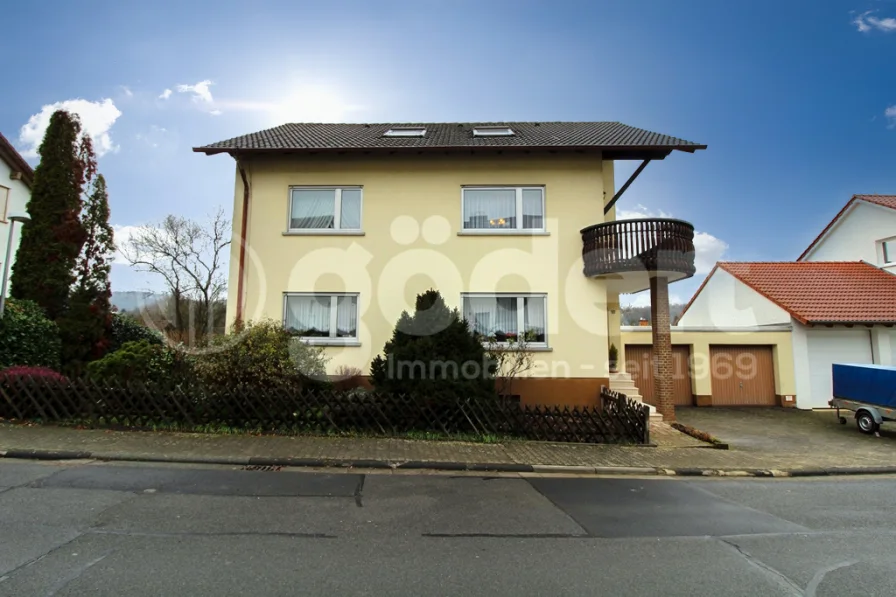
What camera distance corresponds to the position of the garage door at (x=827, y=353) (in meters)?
16.0

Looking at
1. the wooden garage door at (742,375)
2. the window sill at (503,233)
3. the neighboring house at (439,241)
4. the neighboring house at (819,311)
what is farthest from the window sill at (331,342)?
the neighboring house at (819,311)

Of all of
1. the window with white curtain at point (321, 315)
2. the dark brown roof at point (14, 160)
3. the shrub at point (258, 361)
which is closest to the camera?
the shrub at point (258, 361)

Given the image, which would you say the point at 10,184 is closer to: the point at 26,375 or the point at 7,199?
the point at 7,199

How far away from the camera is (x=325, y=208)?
12977 millimetres

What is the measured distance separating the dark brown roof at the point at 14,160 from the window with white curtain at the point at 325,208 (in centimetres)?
1410

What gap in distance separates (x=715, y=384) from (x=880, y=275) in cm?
874

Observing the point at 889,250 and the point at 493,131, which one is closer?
the point at 493,131

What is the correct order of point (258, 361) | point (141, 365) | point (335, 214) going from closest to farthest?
point (258, 361)
point (141, 365)
point (335, 214)

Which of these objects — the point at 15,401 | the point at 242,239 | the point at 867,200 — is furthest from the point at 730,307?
the point at 15,401

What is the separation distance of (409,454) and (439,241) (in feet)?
20.5

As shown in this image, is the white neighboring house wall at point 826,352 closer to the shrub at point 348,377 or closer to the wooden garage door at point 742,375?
the wooden garage door at point 742,375

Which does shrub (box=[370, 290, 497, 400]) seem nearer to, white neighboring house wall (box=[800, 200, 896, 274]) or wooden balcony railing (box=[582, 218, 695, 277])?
wooden balcony railing (box=[582, 218, 695, 277])

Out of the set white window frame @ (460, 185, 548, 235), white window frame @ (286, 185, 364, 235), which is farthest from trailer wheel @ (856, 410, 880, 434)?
white window frame @ (286, 185, 364, 235)

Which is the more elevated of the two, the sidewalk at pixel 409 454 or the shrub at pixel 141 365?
the shrub at pixel 141 365
